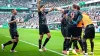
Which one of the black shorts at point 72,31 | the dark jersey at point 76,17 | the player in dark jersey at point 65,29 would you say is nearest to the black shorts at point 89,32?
the black shorts at point 72,31

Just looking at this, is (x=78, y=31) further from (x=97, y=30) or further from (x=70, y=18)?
(x=97, y=30)

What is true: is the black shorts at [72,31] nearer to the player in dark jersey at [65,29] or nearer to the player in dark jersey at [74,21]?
the player in dark jersey at [74,21]

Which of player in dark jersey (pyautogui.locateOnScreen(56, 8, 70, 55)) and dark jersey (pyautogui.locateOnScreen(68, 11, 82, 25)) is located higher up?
dark jersey (pyautogui.locateOnScreen(68, 11, 82, 25))

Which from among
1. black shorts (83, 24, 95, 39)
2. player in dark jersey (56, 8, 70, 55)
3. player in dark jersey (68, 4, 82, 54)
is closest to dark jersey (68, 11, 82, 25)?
player in dark jersey (68, 4, 82, 54)

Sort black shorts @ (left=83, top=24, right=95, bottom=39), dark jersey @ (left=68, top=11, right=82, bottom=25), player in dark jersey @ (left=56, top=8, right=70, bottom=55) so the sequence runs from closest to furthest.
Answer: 1. dark jersey @ (left=68, top=11, right=82, bottom=25)
2. black shorts @ (left=83, top=24, right=95, bottom=39)
3. player in dark jersey @ (left=56, top=8, right=70, bottom=55)

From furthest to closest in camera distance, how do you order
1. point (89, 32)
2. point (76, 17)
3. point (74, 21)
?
point (89, 32)
point (74, 21)
point (76, 17)

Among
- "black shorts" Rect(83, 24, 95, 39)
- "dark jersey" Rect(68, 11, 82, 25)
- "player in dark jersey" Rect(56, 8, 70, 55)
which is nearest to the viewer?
"dark jersey" Rect(68, 11, 82, 25)

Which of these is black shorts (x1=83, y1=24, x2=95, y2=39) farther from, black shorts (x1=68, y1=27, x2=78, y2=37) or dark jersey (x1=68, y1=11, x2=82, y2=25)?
dark jersey (x1=68, y1=11, x2=82, y2=25)

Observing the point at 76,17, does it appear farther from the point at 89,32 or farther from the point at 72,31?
the point at 89,32

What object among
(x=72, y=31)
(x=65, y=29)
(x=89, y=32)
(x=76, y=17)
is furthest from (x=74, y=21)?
(x=65, y=29)

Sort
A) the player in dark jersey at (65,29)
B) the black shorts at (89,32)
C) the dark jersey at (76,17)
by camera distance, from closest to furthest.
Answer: the dark jersey at (76,17)
the black shorts at (89,32)
the player in dark jersey at (65,29)

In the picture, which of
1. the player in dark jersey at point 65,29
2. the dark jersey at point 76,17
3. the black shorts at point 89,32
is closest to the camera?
the dark jersey at point 76,17

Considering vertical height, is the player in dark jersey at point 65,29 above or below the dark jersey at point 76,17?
below

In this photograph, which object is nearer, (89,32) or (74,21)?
(74,21)
